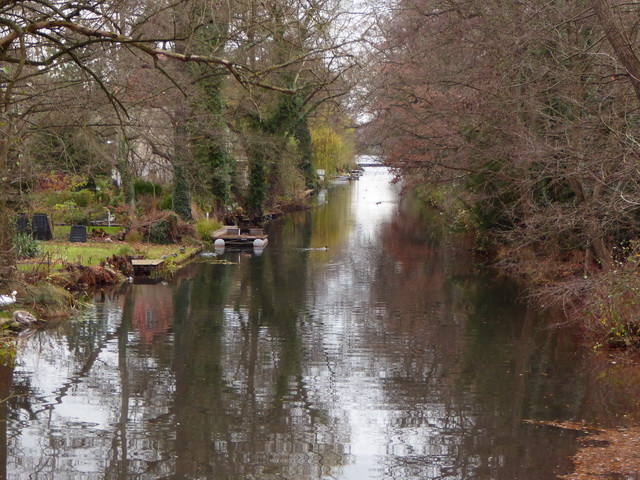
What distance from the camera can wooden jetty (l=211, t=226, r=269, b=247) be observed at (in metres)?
32.6

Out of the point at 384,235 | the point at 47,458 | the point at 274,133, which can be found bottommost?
the point at 47,458

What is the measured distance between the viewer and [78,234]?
27953 millimetres

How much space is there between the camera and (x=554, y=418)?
1136cm

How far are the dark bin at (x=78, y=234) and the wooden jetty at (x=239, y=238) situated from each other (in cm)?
580

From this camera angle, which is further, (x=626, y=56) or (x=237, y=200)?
(x=237, y=200)

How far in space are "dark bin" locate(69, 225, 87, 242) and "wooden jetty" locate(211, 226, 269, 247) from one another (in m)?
5.80

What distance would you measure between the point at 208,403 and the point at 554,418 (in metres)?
4.79

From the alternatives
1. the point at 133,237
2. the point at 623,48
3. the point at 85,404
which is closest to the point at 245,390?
the point at 85,404

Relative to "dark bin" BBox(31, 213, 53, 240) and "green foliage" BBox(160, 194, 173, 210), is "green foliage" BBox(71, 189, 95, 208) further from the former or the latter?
"dark bin" BBox(31, 213, 53, 240)

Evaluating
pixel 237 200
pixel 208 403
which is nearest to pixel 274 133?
pixel 237 200

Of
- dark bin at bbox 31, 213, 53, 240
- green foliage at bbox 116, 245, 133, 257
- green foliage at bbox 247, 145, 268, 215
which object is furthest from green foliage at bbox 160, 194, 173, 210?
green foliage at bbox 116, 245, 133, 257

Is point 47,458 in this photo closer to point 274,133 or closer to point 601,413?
point 601,413

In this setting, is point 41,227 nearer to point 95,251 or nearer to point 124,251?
point 95,251

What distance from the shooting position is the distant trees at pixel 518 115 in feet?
52.4
